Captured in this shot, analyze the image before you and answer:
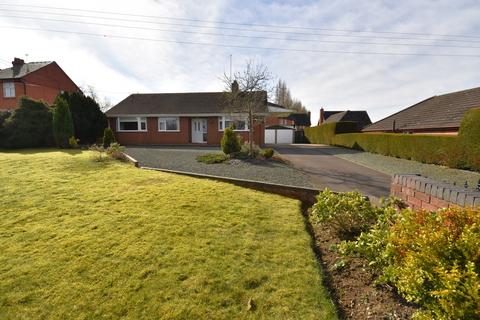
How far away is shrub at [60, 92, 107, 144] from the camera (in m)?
18.9

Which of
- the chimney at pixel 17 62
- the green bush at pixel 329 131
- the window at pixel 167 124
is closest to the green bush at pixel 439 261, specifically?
the window at pixel 167 124

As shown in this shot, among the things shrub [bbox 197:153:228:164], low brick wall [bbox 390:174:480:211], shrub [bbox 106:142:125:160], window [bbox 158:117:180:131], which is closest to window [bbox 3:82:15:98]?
window [bbox 158:117:180:131]

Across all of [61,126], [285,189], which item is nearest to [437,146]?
[285,189]

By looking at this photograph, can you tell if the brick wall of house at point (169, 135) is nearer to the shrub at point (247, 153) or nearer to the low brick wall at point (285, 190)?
the shrub at point (247, 153)

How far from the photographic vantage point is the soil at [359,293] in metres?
2.48

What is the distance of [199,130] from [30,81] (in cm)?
2200

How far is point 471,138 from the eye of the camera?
9.95 metres

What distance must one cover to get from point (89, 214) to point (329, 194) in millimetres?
4515

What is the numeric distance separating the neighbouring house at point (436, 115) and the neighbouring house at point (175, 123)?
10.9 m

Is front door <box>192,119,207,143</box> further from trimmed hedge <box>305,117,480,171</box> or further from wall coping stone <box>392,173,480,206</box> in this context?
wall coping stone <box>392,173,480,206</box>

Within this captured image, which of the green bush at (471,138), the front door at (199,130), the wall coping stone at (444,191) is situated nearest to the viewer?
the wall coping stone at (444,191)

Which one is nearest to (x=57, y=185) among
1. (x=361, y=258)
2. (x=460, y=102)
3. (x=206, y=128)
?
(x=361, y=258)

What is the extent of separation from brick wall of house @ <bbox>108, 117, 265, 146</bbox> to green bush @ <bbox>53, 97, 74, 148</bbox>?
7.55m

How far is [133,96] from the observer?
25.6 m
